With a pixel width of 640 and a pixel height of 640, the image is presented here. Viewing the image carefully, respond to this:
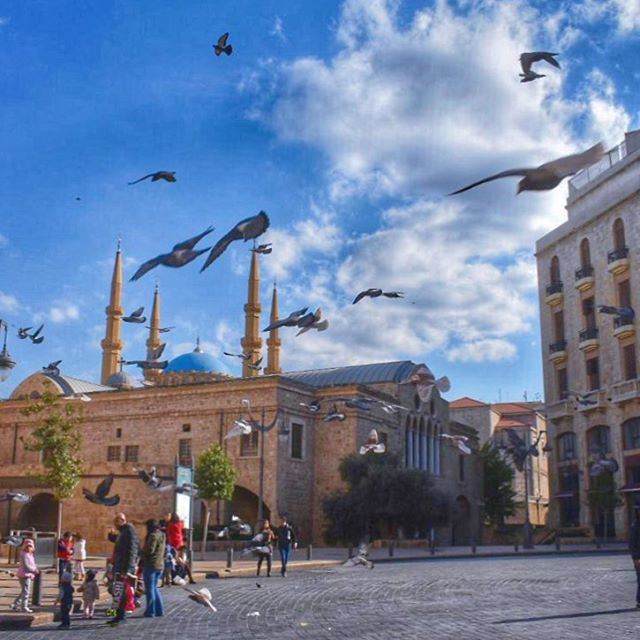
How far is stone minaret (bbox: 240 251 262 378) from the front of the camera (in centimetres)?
5856

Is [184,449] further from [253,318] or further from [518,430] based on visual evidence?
[518,430]

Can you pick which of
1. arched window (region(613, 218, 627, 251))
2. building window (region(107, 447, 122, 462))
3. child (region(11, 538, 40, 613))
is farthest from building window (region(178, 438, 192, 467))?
child (region(11, 538, 40, 613))

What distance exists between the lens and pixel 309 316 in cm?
1748

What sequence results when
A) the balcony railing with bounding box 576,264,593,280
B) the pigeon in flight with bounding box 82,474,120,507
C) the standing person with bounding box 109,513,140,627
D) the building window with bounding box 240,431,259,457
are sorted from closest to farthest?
the standing person with bounding box 109,513,140,627, the pigeon in flight with bounding box 82,474,120,507, the building window with bounding box 240,431,259,457, the balcony railing with bounding box 576,264,593,280

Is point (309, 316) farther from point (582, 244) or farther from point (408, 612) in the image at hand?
point (582, 244)

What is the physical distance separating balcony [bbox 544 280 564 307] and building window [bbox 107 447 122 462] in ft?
86.7

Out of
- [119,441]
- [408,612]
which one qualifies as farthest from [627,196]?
[408,612]

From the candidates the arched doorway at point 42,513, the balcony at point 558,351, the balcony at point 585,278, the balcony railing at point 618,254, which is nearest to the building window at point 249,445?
the arched doorway at point 42,513

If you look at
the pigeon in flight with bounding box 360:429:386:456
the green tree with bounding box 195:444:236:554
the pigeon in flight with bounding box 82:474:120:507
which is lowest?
the pigeon in flight with bounding box 82:474:120:507

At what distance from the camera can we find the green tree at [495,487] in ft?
187

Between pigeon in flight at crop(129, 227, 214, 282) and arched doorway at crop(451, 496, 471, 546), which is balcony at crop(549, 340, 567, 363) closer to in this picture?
arched doorway at crop(451, 496, 471, 546)

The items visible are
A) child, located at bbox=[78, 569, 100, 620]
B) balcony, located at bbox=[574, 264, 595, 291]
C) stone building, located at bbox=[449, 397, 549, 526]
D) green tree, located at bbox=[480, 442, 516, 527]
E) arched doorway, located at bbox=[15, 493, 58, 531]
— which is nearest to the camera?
child, located at bbox=[78, 569, 100, 620]

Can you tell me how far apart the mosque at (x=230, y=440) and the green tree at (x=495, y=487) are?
833cm

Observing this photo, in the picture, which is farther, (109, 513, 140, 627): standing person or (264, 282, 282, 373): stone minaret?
(264, 282, 282, 373): stone minaret
